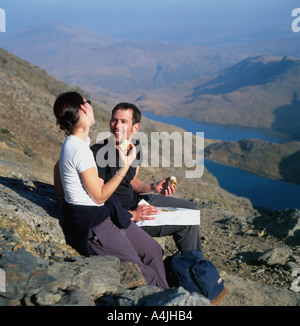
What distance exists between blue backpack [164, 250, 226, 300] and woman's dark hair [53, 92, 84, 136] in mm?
2042

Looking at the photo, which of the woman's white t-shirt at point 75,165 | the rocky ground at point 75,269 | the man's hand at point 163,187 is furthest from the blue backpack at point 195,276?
the woman's white t-shirt at point 75,165

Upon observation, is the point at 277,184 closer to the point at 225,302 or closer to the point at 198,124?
the point at 225,302

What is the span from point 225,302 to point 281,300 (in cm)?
85

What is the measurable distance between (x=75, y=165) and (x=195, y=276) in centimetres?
186

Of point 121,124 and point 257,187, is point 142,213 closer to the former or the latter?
point 121,124

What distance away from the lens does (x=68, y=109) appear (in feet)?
11.1

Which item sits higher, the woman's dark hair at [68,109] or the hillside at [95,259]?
the woman's dark hair at [68,109]

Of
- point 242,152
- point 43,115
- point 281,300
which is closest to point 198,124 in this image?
point 242,152

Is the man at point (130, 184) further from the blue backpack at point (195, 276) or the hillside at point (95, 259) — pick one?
the hillside at point (95, 259)

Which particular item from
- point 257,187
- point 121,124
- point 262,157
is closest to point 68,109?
point 121,124

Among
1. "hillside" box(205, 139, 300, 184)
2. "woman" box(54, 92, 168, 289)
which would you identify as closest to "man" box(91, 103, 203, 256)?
"woman" box(54, 92, 168, 289)

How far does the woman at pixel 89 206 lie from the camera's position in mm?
3354

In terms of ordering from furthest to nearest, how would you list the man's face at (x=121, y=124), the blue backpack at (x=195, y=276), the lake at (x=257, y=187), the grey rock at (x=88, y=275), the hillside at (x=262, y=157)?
the hillside at (x=262, y=157) < the lake at (x=257, y=187) < the man's face at (x=121, y=124) < the blue backpack at (x=195, y=276) < the grey rock at (x=88, y=275)

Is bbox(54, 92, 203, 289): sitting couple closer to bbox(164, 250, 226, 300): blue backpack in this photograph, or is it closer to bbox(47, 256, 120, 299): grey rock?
bbox(164, 250, 226, 300): blue backpack
